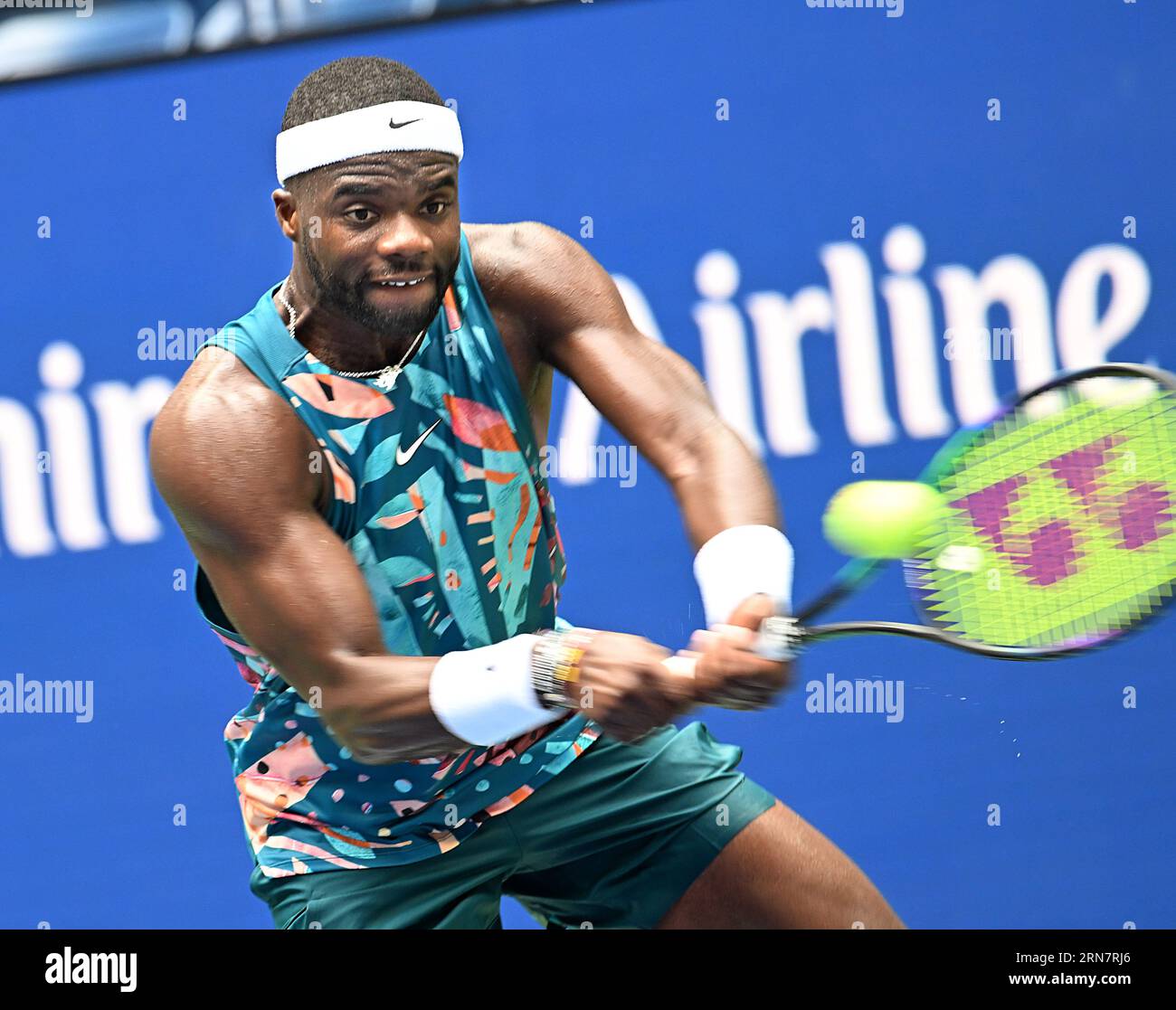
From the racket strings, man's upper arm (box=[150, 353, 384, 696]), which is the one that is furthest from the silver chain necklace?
the racket strings

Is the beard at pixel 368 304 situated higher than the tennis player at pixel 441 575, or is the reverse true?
the beard at pixel 368 304

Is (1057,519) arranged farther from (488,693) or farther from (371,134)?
(371,134)

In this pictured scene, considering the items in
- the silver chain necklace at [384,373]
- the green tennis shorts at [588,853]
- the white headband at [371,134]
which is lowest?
the green tennis shorts at [588,853]

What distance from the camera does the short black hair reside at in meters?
2.14

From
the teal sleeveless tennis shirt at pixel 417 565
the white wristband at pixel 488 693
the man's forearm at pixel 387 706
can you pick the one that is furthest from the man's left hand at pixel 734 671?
the teal sleeveless tennis shirt at pixel 417 565

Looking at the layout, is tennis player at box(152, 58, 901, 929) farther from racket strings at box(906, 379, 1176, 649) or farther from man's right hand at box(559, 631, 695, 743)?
racket strings at box(906, 379, 1176, 649)

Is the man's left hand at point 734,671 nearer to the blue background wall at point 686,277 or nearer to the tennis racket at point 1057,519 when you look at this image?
the tennis racket at point 1057,519

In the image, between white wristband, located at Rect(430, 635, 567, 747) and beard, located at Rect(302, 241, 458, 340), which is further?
beard, located at Rect(302, 241, 458, 340)

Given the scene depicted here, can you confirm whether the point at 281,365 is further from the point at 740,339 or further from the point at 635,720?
the point at 740,339

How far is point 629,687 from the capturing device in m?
1.88

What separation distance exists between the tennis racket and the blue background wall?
1.24 metres

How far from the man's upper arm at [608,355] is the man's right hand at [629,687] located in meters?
0.33

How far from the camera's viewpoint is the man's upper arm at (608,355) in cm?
219

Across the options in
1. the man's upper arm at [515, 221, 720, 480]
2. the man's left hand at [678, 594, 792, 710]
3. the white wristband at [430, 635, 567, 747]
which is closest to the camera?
the man's left hand at [678, 594, 792, 710]
